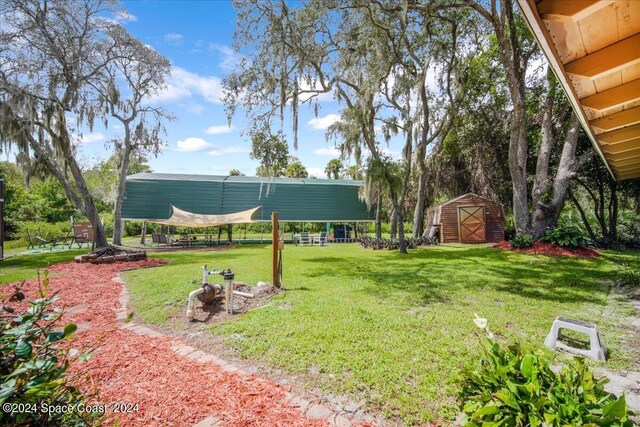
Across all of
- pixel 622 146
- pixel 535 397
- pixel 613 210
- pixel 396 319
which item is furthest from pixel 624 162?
pixel 613 210

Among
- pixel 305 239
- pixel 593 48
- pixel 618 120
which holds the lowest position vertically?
pixel 305 239

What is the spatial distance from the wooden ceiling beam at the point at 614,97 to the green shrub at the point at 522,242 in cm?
1029

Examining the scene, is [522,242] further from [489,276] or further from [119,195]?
[119,195]

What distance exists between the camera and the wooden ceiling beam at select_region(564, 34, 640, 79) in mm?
Result: 1497

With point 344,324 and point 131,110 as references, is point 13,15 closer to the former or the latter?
point 131,110

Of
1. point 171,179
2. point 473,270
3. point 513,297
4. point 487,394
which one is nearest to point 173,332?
point 487,394

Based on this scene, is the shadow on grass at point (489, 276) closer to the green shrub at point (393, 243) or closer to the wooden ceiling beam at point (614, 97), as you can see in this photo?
the wooden ceiling beam at point (614, 97)

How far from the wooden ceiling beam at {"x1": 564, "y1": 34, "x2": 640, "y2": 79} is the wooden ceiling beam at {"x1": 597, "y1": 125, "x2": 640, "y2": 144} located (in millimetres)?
1632

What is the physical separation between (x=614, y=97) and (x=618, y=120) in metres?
0.64

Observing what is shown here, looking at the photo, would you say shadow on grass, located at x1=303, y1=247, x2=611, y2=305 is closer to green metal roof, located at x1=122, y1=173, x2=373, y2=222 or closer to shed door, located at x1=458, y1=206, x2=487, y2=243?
shed door, located at x1=458, y1=206, x2=487, y2=243

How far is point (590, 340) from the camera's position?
118 inches

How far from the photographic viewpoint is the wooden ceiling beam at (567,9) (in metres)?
1.30

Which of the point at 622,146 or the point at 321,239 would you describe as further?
the point at 321,239

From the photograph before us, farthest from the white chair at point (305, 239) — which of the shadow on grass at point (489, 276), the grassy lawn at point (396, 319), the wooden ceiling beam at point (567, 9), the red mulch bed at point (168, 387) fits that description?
the wooden ceiling beam at point (567, 9)
